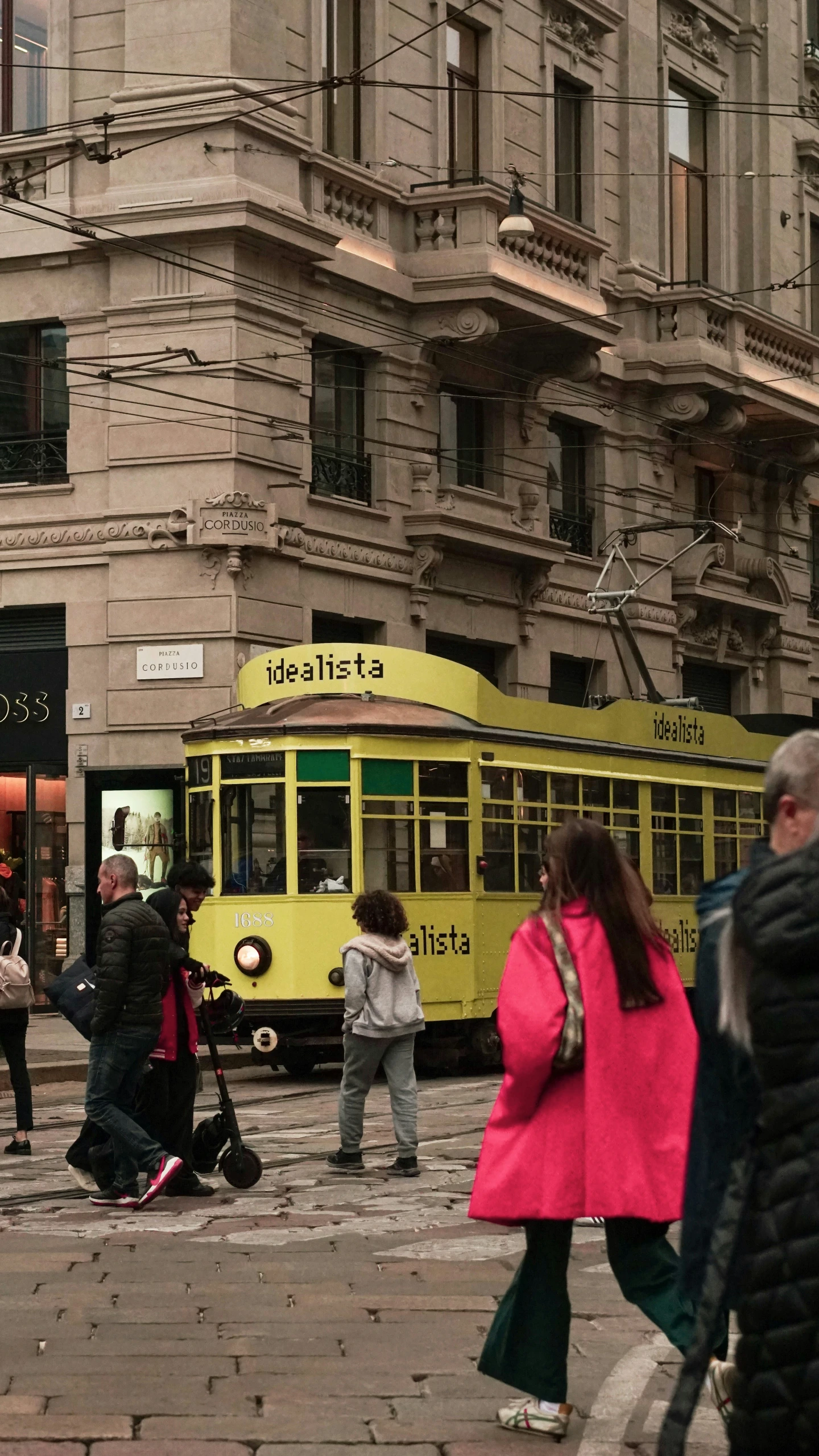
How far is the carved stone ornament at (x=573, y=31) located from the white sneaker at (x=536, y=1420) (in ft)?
78.2

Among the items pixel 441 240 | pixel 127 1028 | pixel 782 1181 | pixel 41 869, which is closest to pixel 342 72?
pixel 441 240

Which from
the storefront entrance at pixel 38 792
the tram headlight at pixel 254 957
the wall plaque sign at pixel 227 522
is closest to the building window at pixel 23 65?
the wall plaque sign at pixel 227 522

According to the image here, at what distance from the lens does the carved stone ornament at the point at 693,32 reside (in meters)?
30.3

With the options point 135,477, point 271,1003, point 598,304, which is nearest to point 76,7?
point 135,477

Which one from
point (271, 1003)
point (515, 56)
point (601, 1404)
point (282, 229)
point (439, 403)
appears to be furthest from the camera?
point (515, 56)

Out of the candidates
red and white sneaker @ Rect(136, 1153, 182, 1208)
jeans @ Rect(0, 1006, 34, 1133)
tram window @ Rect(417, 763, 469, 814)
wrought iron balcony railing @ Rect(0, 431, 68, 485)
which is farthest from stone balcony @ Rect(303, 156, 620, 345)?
red and white sneaker @ Rect(136, 1153, 182, 1208)

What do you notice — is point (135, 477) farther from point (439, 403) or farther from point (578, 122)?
point (578, 122)

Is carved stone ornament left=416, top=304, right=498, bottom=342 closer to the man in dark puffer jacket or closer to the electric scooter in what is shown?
the electric scooter

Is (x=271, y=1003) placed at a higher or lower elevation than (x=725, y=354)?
lower

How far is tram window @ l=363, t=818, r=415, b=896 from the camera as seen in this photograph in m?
16.2

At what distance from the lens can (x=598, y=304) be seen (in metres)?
25.7

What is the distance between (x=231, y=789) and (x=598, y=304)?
37.4ft

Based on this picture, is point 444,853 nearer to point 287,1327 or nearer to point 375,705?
point 375,705

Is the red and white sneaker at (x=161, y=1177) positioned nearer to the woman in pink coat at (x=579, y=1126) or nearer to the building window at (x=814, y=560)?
the woman in pink coat at (x=579, y=1126)
